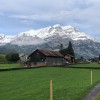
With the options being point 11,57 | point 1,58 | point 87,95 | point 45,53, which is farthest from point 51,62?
point 87,95

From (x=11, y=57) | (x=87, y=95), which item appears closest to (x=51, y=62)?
(x=11, y=57)

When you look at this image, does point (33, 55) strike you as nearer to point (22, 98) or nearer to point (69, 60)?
point (69, 60)

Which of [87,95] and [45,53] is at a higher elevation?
[45,53]

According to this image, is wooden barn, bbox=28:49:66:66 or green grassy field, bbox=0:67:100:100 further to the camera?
wooden barn, bbox=28:49:66:66

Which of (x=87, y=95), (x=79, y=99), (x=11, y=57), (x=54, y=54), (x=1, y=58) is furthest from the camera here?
(x=1, y=58)

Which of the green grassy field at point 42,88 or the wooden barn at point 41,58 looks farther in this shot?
the wooden barn at point 41,58

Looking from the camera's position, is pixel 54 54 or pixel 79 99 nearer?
pixel 79 99

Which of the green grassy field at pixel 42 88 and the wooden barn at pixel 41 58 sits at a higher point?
the wooden barn at pixel 41 58

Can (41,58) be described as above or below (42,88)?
above

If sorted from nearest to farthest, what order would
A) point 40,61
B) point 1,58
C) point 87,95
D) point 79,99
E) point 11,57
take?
point 79,99 < point 87,95 < point 40,61 < point 11,57 < point 1,58

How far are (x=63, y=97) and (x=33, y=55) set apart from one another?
12641 centimetres

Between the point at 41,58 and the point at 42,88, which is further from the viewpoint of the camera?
the point at 41,58

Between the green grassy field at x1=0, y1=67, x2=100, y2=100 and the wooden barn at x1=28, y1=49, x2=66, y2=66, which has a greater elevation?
the wooden barn at x1=28, y1=49, x2=66, y2=66

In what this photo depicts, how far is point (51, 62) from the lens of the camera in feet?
499
